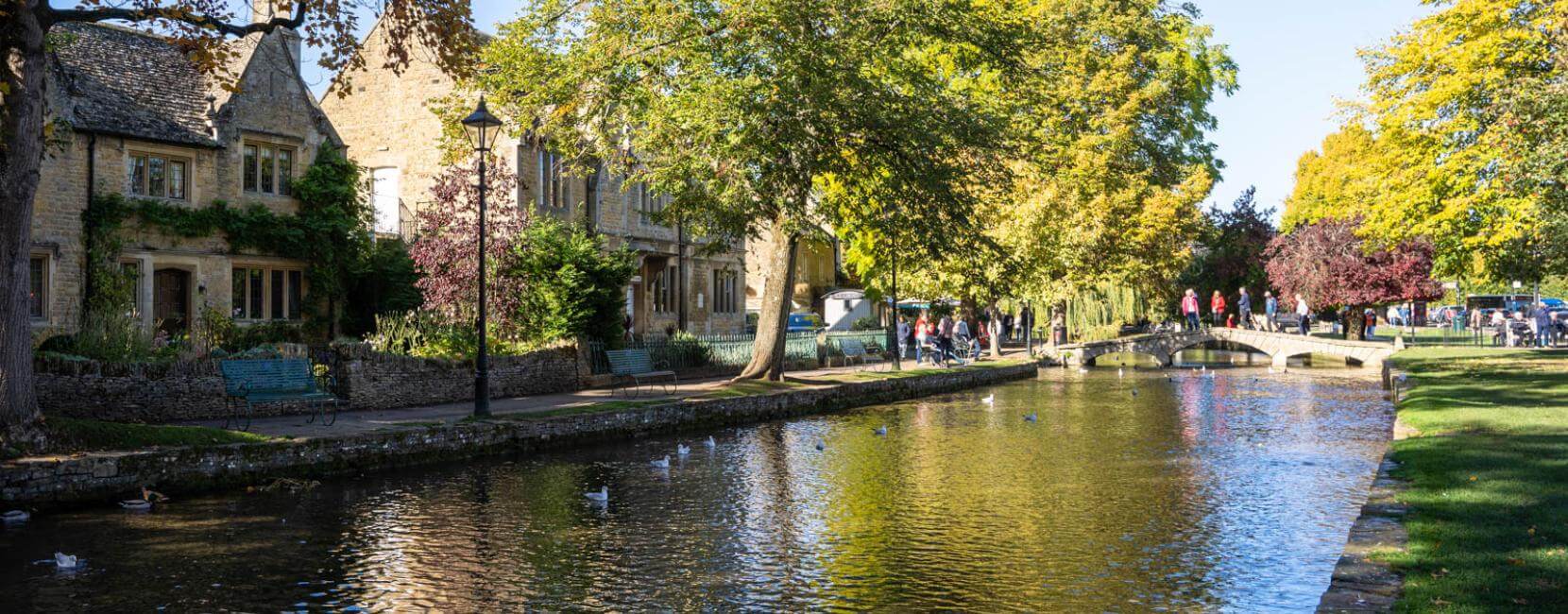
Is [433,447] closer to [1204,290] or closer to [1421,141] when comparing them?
[1421,141]

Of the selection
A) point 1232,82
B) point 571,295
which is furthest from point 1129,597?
point 1232,82

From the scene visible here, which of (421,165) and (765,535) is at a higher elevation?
(421,165)

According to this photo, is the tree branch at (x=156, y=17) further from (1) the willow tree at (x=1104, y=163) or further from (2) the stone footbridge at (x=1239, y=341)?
(2) the stone footbridge at (x=1239, y=341)

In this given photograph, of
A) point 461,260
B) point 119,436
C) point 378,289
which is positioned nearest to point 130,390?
point 119,436

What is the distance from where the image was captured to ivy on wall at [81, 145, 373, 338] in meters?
25.4

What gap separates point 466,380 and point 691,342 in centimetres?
942

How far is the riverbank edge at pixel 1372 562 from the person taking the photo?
7207 mm

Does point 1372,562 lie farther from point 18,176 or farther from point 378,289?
point 378,289

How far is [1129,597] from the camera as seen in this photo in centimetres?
844

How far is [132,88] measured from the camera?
27.6 metres

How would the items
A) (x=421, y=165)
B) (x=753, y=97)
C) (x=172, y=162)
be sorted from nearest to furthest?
1. (x=753, y=97)
2. (x=172, y=162)
3. (x=421, y=165)

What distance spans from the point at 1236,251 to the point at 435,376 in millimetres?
53041

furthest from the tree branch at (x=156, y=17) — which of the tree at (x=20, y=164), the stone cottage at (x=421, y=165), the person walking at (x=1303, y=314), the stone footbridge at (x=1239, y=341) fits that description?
the person walking at (x=1303, y=314)

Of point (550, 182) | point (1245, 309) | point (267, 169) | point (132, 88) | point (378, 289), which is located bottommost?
point (1245, 309)
